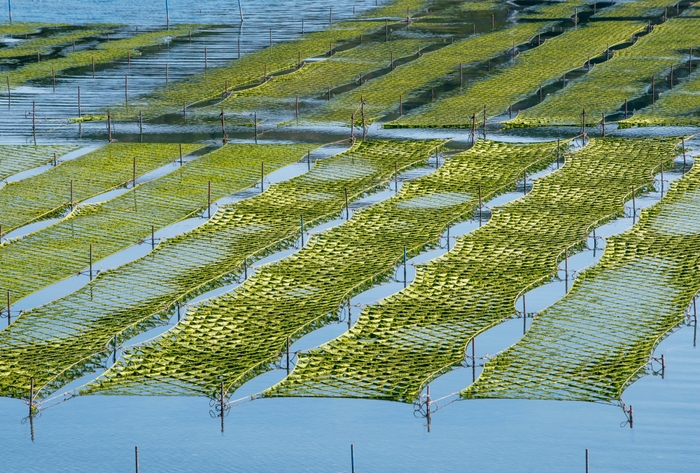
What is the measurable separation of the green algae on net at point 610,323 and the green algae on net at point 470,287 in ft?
3.13

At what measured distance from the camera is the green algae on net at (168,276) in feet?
96.9

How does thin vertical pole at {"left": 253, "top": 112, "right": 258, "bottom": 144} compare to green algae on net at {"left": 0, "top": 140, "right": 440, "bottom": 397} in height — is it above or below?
above

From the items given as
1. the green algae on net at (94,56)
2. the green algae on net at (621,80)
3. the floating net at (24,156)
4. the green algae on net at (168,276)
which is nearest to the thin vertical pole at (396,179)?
the green algae on net at (168,276)

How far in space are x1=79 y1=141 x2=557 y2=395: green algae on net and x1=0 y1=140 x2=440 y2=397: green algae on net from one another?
0.86m

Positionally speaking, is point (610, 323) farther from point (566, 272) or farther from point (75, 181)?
point (75, 181)

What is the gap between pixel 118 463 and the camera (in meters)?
26.8

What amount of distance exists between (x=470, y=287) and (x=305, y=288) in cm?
345

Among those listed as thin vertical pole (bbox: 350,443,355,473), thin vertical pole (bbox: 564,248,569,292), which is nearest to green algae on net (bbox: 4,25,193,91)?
thin vertical pole (bbox: 564,248,569,292)

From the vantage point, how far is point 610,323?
101 ft

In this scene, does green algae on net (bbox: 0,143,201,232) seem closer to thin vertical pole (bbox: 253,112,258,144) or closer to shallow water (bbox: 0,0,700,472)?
thin vertical pole (bbox: 253,112,258,144)

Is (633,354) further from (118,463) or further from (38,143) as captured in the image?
(38,143)

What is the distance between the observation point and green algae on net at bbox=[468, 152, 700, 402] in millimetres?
28062

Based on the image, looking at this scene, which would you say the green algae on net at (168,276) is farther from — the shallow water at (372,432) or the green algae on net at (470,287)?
the green algae on net at (470,287)

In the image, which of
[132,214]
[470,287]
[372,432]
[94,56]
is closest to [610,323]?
[470,287]
